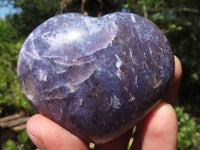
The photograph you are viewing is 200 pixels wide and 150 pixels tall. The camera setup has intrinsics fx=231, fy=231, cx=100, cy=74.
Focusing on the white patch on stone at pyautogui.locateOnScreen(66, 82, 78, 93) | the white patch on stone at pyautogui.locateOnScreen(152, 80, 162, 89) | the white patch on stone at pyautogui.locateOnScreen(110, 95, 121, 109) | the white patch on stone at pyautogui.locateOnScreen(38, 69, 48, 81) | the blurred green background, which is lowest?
the blurred green background

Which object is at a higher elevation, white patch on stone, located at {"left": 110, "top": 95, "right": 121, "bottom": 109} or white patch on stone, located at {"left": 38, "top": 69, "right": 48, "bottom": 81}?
white patch on stone, located at {"left": 38, "top": 69, "right": 48, "bottom": 81}

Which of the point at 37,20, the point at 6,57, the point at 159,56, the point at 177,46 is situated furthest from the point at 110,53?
the point at 37,20

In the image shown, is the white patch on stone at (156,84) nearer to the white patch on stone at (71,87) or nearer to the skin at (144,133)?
Result: the skin at (144,133)

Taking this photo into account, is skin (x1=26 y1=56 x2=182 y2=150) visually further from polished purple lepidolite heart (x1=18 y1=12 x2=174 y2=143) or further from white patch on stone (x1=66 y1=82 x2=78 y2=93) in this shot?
white patch on stone (x1=66 y1=82 x2=78 y2=93)

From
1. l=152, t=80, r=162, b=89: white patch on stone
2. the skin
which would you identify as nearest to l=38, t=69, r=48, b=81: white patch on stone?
the skin

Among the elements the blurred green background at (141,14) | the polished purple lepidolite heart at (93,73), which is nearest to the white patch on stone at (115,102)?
the polished purple lepidolite heart at (93,73)

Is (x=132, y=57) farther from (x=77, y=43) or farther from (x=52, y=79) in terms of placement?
(x=52, y=79)
